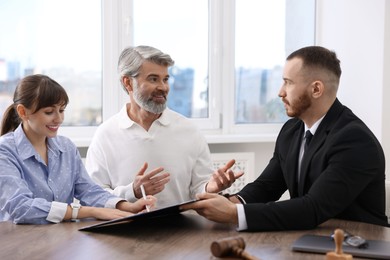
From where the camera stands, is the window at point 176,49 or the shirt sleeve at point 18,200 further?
the window at point 176,49

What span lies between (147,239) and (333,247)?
56 centimetres

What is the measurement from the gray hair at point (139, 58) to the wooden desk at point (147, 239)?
1.07 metres

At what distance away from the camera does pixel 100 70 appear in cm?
430

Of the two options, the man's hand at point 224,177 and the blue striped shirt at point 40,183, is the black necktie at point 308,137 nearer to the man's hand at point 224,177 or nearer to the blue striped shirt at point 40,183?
the man's hand at point 224,177

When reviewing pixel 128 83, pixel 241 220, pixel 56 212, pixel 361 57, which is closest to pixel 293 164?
pixel 241 220

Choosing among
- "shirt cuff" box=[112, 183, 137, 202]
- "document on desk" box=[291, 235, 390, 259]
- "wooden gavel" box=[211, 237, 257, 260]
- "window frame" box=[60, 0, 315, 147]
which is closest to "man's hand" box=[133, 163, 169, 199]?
"shirt cuff" box=[112, 183, 137, 202]

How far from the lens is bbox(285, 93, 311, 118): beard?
247 cm

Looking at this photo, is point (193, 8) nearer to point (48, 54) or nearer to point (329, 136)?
point (48, 54)

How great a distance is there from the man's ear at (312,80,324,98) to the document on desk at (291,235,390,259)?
2.69ft

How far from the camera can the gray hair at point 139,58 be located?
299 cm

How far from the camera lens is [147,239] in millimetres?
1850

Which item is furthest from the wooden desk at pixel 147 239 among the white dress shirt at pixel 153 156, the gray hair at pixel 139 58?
the gray hair at pixel 139 58

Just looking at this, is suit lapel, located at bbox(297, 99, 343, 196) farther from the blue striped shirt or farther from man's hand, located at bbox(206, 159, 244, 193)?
the blue striped shirt

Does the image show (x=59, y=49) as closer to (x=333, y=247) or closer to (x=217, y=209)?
(x=217, y=209)
